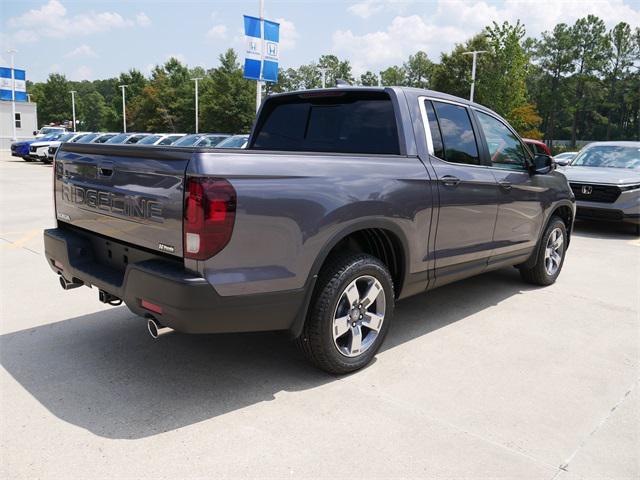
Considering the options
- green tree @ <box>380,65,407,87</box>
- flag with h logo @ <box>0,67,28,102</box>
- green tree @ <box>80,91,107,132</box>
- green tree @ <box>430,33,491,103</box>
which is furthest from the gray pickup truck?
green tree @ <box>80,91,107,132</box>

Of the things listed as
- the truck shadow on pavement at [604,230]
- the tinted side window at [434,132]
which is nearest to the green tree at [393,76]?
the truck shadow on pavement at [604,230]

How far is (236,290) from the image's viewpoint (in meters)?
2.88

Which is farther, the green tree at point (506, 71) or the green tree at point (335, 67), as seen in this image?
the green tree at point (335, 67)

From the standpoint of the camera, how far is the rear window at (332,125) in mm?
4113

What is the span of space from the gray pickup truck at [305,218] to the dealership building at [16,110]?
52.4 m

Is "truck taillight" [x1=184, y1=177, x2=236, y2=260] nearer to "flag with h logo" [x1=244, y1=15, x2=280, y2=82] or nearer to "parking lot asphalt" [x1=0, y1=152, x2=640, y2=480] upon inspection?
"parking lot asphalt" [x1=0, y1=152, x2=640, y2=480]

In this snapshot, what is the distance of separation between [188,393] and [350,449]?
3.64 feet

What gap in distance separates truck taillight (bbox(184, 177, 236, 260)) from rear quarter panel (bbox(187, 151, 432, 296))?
4 centimetres

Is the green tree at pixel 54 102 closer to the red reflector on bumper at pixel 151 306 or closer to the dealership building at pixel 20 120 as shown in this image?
the dealership building at pixel 20 120

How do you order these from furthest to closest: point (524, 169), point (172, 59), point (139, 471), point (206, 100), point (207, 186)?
point (172, 59) → point (206, 100) → point (524, 169) → point (207, 186) → point (139, 471)

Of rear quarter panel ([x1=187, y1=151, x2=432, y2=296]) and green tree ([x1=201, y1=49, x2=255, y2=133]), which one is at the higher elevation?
green tree ([x1=201, y1=49, x2=255, y2=133])

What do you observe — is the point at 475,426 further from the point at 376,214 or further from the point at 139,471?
the point at 139,471

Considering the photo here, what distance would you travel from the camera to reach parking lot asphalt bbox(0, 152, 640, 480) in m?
2.67

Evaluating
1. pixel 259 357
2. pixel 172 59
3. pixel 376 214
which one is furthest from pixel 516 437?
pixel 172 59
